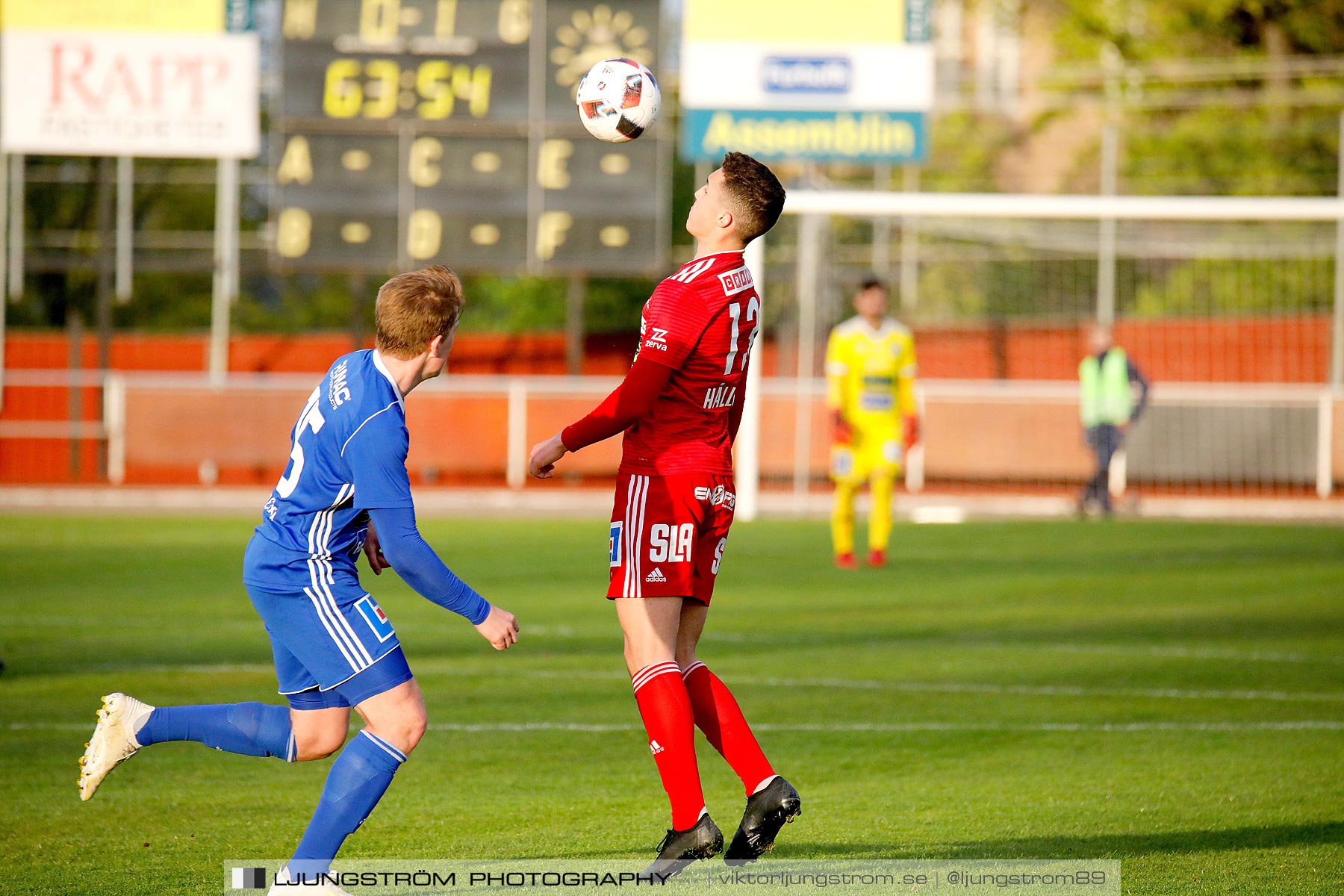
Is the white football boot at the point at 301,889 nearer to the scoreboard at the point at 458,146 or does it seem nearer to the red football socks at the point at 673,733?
the red football socks at the point at 673,733

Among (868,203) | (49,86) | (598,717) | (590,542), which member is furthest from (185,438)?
(598,717)

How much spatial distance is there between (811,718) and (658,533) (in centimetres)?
292

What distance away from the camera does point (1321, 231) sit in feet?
81.0

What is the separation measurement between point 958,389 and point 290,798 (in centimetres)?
1760

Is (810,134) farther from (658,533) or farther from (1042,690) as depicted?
(658,533)

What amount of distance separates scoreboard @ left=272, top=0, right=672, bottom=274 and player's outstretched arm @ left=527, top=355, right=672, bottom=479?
47.9 ft

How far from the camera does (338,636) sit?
399 cm

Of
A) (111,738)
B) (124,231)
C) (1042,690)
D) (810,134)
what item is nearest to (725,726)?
(111,738)

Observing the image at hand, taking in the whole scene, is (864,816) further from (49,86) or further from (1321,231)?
(1321,231)

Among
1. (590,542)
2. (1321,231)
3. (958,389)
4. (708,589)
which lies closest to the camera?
(708,589)

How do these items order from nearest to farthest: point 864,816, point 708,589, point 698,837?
point 698,837
point 708,589
point 864,816

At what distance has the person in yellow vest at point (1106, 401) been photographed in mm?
18719

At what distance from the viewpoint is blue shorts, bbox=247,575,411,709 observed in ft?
13.1

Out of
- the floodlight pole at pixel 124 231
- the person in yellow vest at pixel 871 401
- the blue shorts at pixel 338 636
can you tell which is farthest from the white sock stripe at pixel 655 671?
the floodlight pole at pixel 124 231
